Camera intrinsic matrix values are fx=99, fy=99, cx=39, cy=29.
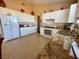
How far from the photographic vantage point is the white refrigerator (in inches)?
183

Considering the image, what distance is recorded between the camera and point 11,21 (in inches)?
207

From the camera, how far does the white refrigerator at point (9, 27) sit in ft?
15.3

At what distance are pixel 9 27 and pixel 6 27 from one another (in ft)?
0.79

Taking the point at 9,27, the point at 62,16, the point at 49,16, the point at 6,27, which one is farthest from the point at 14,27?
the point at 62,16

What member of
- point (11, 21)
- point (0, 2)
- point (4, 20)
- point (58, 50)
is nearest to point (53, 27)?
point (11, 21)

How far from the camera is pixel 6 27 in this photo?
4.82 m

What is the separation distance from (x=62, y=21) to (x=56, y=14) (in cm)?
70

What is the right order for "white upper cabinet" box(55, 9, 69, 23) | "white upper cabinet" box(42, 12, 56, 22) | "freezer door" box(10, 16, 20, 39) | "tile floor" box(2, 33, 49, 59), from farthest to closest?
"white upper cabinet" box(42, 12, 56, 22) → "freezer door" box(10, 16, 20, 39) → "white upper cabinet" box(55, 9, 69, 23) → "tile floor" box(2, 33, 49, 59)

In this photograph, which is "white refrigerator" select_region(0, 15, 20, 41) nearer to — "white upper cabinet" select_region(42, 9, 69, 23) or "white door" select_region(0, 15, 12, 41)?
"white door" select_region(0, 15, 12, 41)

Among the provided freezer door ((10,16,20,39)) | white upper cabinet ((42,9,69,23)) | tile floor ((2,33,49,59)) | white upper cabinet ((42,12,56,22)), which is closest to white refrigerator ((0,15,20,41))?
freezer door ((10,16,20,39))

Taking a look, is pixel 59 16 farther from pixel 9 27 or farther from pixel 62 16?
pixel 9 27

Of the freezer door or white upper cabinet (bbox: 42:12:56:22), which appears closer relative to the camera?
the freezer door

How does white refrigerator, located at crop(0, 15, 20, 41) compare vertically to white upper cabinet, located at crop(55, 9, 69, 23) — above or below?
below

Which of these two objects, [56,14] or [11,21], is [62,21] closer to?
[56,14]
